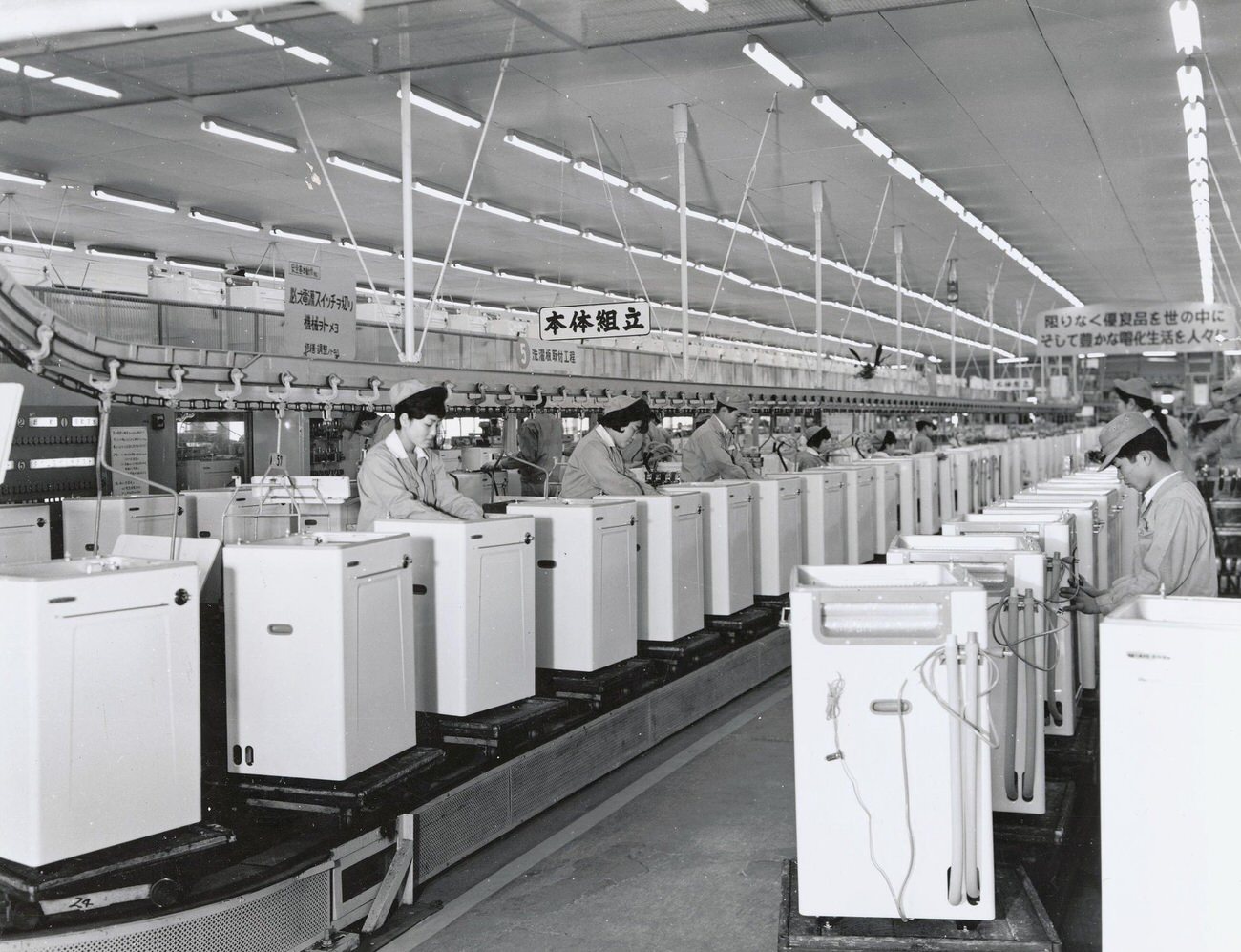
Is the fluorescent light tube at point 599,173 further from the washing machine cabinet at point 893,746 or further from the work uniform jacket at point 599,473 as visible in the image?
the washing machine cabinet at point 893,746

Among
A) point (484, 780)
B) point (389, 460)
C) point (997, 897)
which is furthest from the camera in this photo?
point (389, 460)

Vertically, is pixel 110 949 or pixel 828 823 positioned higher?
pixel 828 823

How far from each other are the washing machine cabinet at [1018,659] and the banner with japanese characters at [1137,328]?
16969 mm

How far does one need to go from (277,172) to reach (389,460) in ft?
29.3

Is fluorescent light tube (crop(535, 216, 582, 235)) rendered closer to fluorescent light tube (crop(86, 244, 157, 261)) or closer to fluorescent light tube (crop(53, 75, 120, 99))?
fluorescent light tube (crop(86, 244, 157, 261))

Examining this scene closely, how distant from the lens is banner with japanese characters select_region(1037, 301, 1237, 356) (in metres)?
18.9

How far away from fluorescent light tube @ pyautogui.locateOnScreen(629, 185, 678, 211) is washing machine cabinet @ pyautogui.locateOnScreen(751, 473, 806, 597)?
7172 millimetres

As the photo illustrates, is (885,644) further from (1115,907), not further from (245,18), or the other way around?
(245,18)

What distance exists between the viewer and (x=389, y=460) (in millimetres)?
5211

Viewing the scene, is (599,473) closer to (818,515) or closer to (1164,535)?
(818,515)

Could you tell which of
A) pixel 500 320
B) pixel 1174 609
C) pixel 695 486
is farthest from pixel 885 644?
pixel 500 320

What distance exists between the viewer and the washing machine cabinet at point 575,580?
17.8 ft

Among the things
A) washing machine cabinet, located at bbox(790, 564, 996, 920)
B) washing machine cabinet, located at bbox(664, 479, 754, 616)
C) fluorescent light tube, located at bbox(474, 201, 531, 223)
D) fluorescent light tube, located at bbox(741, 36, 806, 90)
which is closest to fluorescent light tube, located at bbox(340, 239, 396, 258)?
fluorescent light tube, located at bbox(474, 201, 531, 223)

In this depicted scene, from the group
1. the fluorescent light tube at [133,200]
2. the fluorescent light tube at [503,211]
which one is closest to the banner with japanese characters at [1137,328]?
the fluorescent light tube at [503,211]
